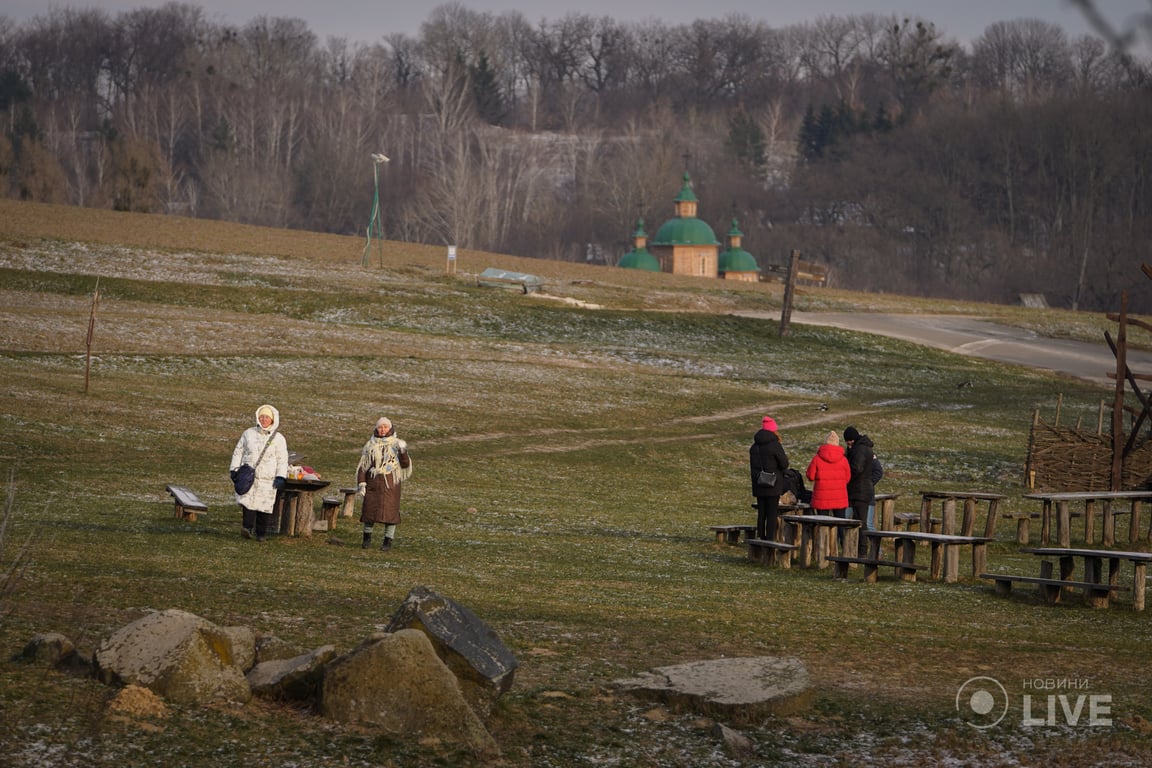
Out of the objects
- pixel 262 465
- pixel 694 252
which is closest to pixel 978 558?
pixel 262 465

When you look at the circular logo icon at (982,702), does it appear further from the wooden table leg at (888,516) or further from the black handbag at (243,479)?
the wooden table leg at (888,516)

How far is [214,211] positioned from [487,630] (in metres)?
167

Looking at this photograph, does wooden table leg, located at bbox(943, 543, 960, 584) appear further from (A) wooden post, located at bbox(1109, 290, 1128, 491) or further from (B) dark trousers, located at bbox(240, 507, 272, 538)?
(A) wooden post, located at bbox(1109, 290, 1128, 491)

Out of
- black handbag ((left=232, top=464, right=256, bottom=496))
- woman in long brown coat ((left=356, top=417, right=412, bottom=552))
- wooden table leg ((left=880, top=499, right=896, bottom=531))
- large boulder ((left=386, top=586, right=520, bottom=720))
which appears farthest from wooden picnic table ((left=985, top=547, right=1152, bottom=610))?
black handbag ((left=232, top=464, right=256, bottom=496))

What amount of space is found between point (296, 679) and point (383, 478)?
9.46 meters

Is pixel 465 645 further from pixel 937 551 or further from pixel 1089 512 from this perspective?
pixel 1089 512

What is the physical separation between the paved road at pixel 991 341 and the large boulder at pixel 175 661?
192ft

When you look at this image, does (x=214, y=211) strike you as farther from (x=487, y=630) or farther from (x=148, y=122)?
(x=487, y=630)

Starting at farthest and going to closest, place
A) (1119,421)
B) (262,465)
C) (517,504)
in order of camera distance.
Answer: (1119,421), (517,504), (262,465)

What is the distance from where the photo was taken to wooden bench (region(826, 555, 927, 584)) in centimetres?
2136

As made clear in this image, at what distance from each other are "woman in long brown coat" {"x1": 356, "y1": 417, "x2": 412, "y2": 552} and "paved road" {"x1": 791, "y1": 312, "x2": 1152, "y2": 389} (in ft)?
164

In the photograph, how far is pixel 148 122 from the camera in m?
187

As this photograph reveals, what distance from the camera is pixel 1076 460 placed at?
35.2 m

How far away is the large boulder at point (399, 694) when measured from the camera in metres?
11.7
